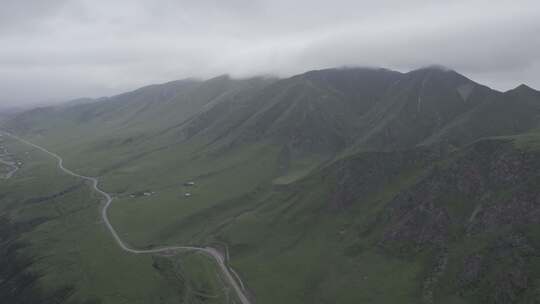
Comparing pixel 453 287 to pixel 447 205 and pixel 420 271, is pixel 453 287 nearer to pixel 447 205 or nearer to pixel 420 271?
pixel 420 271

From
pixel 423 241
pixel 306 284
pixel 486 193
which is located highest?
pixel 486 193

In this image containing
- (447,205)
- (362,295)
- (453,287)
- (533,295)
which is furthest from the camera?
(447,205)

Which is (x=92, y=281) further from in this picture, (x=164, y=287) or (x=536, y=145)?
(x=536, y=145)

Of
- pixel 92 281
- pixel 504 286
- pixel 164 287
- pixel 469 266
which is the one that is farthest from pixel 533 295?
pixel 92 281

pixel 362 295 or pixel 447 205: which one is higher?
pixel 447 205

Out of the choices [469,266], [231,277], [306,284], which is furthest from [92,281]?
[469,266]

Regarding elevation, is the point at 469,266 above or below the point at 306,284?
above

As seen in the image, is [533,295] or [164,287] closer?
[533,295]

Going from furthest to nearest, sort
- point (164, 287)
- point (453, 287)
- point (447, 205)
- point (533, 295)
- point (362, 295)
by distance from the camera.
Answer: point (447, 205) → point (164, 287) → point (362, 295) → point (453, 287) → point (533, 295)

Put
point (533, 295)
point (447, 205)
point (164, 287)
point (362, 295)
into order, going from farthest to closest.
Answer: point (447, 205)
point (164, 287)
point (362, 295)
point (533, 295)
